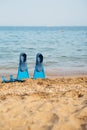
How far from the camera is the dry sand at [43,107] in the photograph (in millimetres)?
4031

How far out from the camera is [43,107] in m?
4.75

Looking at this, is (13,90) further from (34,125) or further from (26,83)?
(34,125)

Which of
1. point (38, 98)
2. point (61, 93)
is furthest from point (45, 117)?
point (61, 93)

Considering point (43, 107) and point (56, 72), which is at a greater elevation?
point (43, 107)

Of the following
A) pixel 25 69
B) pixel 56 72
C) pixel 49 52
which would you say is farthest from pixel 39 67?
pixel 49 52

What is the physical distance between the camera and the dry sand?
4031mm

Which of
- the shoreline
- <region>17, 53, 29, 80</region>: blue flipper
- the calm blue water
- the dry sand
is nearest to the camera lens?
the dry sand

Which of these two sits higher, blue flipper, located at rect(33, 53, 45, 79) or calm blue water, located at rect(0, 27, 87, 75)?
blue flipper, located at rect(33, 53, 45, 79)

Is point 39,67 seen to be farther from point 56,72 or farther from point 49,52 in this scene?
point 49,52

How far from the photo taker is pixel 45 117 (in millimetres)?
4309

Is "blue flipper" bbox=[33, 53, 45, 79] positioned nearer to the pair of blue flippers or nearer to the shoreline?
the pair of blue flippers

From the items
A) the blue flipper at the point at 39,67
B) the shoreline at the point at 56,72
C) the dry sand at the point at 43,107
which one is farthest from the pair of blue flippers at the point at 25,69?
the shoreline at the point at 56,72

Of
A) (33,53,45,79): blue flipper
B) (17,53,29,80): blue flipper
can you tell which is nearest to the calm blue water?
(33,53,45,79): blue flipper

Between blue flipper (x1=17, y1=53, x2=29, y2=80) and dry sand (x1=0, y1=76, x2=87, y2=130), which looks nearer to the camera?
dry sand (x1=0, y1=76, x2=87, y2=130)
